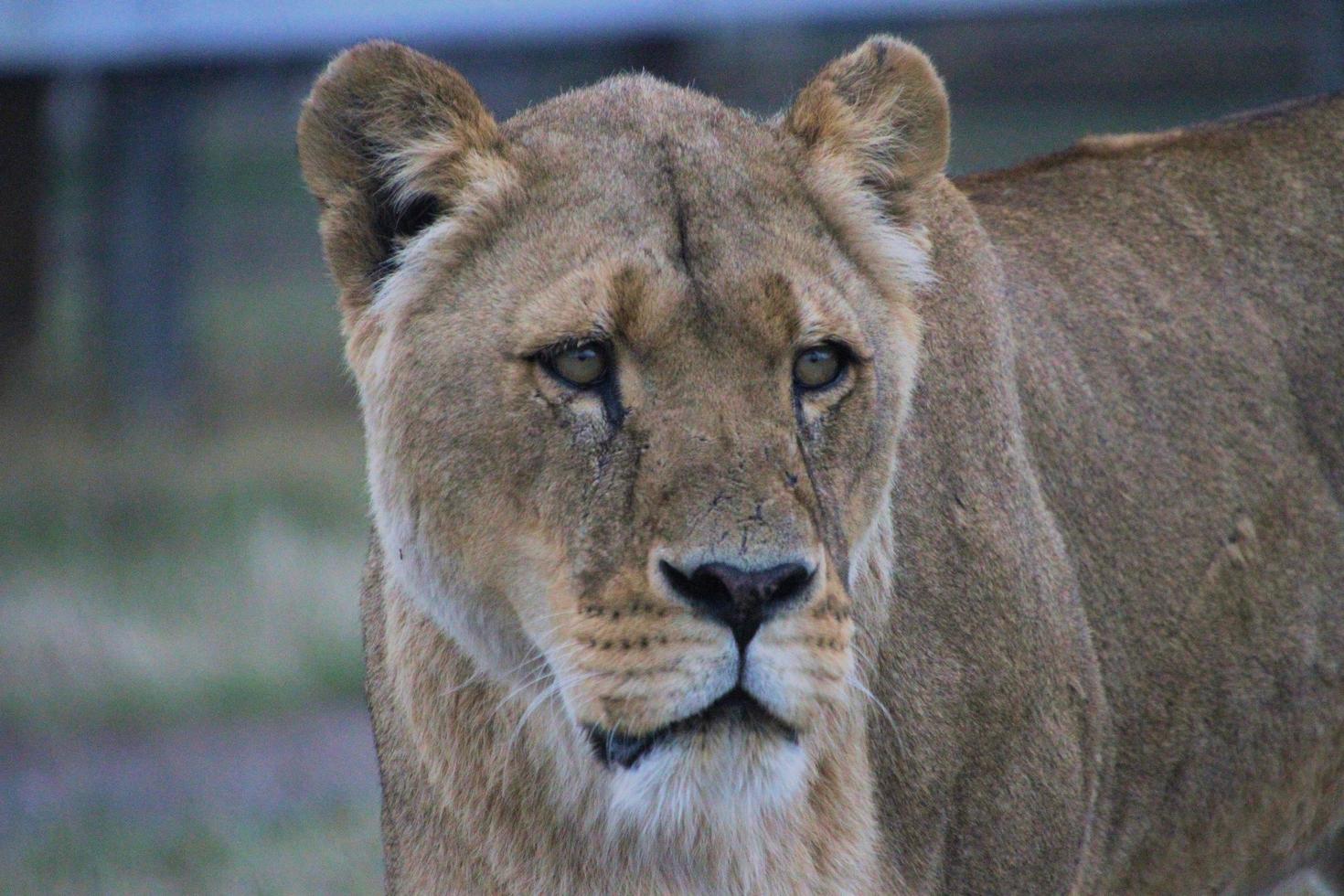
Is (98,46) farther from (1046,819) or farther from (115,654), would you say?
(1046,819)

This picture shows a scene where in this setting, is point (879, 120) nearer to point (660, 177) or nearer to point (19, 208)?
point (660, 177)

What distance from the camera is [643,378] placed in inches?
116

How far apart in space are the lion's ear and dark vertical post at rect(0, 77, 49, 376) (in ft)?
41.9

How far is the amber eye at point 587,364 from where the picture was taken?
297 centimetres

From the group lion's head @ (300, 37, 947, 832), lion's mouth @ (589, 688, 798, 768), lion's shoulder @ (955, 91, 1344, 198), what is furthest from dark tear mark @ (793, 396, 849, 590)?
lion's shoulder @ (955, 91, 1344, 198)

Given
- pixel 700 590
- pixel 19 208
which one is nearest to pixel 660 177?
pixel 700 590

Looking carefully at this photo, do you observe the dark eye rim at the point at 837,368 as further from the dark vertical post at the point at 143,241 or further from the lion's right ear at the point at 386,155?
the dark vertical post at the point at 143,241

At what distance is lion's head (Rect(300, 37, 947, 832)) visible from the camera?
9.28 feet

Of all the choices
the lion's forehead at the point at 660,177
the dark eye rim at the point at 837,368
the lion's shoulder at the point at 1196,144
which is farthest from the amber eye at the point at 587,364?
the lion's shoulder at the point at 1196,144

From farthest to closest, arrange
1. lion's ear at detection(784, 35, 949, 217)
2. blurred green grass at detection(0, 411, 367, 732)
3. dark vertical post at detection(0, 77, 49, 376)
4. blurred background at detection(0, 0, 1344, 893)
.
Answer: dark vertical post at detection(0, 77, 49, 376) < blurred green grass at detection(0, 411, 367, 732) < blurred background at detection(0, 0, 1344, 893) < lion's ear at detection(784, 35, 949, 217)

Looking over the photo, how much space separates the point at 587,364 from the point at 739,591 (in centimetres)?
48

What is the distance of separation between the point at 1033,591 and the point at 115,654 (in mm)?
6375

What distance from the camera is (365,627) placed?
3799 millimetres

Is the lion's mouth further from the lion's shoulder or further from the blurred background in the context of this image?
the blurred background
